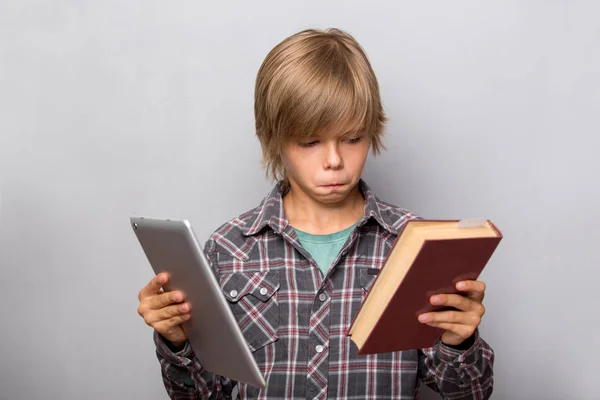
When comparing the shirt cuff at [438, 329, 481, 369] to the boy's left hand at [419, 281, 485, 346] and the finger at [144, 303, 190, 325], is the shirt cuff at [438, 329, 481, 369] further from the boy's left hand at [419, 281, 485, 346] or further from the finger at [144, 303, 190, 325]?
the finger at [144, 303, 190, 325]

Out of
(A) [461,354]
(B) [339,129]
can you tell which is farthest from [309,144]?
(A) [461,354]

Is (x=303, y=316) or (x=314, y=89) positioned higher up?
(x=314, y=89)

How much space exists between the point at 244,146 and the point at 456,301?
0.72 m

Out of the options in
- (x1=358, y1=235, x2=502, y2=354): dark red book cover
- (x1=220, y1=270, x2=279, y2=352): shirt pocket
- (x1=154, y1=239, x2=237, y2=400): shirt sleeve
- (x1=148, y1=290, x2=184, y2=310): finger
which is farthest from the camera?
(x1=220, y1=270, x2=279, y2=352): shirt pocket

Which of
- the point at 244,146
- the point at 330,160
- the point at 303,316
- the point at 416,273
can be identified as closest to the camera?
the point at 416,273

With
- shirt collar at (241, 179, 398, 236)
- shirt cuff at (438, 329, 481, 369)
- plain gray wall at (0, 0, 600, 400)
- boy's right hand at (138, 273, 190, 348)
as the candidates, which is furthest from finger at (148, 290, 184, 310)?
plain gray wall at (0, 0, 600, 400)

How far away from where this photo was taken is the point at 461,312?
1.04 m

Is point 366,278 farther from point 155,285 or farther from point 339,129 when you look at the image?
point 155,285

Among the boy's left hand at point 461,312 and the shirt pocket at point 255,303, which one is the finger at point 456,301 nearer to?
the boy's left hand at point 461,312

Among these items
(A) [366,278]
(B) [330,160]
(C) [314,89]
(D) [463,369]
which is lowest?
(D) [463,369]

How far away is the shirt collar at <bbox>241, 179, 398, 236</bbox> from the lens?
131 cm

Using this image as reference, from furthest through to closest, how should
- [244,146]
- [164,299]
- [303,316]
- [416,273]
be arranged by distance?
[244,146] → [303,316] → [164,299] → [416,273]

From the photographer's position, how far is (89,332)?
165 centimetres

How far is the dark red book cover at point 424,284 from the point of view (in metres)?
0.94
